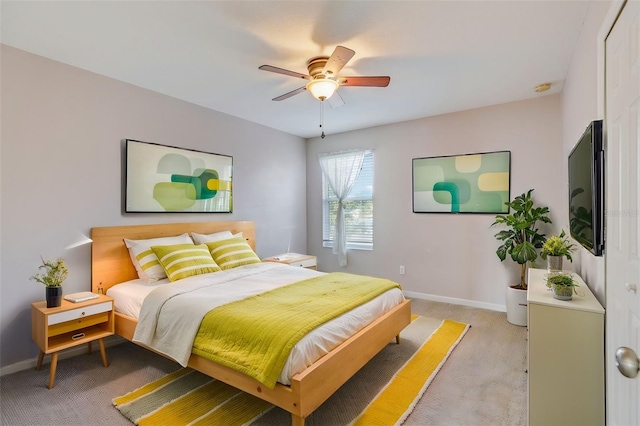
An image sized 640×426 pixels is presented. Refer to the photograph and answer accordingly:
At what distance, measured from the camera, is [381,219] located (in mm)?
4824

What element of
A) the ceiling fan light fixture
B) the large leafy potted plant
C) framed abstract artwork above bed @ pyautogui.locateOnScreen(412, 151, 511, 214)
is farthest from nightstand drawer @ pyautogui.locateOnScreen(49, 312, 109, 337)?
the large leafy potted plant

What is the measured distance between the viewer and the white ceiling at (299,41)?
203cm

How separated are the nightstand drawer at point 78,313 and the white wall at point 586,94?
3.39 metres

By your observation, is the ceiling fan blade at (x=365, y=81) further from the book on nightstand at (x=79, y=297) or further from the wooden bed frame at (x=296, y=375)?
the book on nightstand at (x=79, y=297)

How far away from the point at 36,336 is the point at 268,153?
335 cm

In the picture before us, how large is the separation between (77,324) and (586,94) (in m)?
4.13

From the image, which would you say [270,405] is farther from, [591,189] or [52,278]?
[591,189]

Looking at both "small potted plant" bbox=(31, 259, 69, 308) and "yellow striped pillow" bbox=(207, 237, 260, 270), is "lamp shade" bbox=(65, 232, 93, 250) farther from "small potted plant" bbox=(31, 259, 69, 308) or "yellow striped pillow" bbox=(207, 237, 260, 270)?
"yellow striped pillow" bbox=(207, 237, 260, 270)

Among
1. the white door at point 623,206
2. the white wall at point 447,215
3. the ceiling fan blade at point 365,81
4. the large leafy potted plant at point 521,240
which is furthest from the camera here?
the white wall at point 447,215

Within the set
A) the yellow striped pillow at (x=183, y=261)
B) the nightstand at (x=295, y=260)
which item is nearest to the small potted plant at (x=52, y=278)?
the yellow striped pillow at (x=183, y=261)

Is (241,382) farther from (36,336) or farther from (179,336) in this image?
(36,336)

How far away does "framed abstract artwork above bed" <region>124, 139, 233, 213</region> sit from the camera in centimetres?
323

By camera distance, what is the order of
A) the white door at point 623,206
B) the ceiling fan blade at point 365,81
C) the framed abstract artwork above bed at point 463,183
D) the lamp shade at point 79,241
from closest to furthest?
the white door at point 623,206 < the ceiling fan blade at point 365,81 < the lamp shade at point 79,241 < the framed abstract artwork above bed at point 463,183

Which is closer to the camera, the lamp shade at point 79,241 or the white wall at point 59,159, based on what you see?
the white wall at point 59,159
